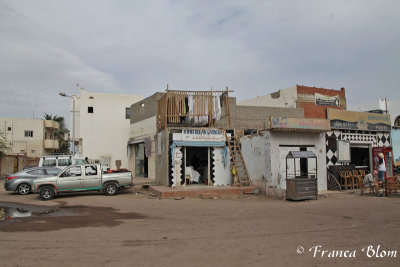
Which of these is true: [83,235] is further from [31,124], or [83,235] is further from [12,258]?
[31,124]

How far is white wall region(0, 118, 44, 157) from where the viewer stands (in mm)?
46688

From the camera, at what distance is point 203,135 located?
1666 centimetres

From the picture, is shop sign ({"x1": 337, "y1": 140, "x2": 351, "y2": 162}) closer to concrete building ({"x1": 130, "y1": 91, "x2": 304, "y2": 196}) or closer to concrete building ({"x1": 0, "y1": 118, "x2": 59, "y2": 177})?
concrete building ({"x1": 130, "y1": 91, "x2": 304, "y2": 196})

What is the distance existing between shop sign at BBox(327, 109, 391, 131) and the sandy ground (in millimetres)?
6659

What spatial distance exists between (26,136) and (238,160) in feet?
137

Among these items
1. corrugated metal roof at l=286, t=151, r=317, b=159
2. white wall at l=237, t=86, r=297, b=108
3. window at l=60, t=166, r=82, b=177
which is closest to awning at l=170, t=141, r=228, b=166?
corrugated metal roof at l=286, t=151, r=317, b=159

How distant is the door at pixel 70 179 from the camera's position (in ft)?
49.1

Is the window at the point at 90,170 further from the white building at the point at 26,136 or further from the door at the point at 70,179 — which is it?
the white building at the point at 26,136

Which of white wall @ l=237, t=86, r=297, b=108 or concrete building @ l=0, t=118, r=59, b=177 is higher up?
white wall @ l=237, t=86, r=297, b=108

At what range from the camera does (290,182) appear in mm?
13344

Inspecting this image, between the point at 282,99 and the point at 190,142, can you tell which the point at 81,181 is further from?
the point at 282,99

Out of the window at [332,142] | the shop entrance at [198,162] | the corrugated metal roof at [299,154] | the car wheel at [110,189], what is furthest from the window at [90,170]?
the window at [332,142]

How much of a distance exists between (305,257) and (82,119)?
32.4 m

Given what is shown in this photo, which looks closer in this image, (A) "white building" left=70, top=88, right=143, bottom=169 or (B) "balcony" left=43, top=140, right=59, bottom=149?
(A) "white building" left=70, top=88, right=143, bottom=169
